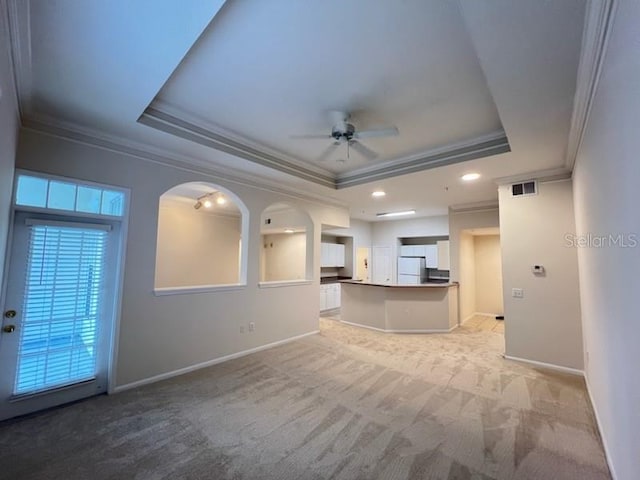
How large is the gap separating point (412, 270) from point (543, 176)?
15.4 feet

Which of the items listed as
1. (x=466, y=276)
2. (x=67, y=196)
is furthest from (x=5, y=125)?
(x=466, y=276)

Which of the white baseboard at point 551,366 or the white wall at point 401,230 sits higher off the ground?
the white wall at point 401,230

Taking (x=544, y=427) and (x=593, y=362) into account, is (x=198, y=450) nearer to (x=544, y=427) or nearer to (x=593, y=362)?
(x=544, y=427)

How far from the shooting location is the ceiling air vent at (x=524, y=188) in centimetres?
393

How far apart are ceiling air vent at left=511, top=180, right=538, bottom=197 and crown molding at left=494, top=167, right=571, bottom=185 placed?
0.19 ft

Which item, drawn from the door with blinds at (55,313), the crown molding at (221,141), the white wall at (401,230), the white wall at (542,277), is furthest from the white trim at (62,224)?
the white wall at (401,230)

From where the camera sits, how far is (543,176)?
3.86 metres

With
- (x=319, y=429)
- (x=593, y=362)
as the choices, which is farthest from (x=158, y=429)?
(x=593, y=362)

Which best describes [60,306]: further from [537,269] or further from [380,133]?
[537,269]

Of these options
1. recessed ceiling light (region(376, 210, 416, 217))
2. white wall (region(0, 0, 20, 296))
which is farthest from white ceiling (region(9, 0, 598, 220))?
recessed ceiling light (region(376, 210, 416, 217))

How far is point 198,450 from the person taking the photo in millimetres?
2135

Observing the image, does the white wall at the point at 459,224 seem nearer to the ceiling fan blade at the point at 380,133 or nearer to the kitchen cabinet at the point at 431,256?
the kitchen cabinet at the point at 431,256

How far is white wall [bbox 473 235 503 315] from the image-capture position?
7.13 m

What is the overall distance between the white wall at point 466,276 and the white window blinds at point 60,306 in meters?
6.39
